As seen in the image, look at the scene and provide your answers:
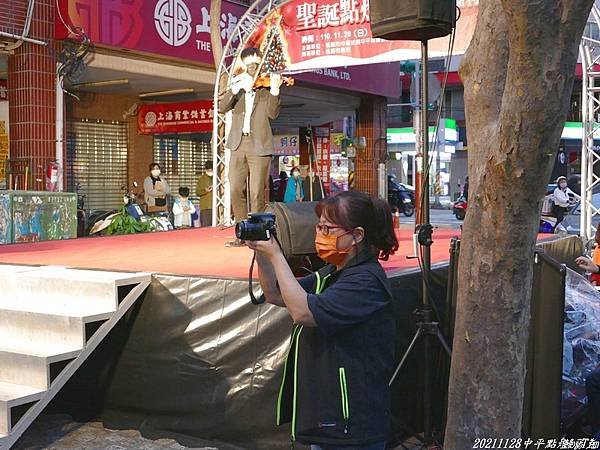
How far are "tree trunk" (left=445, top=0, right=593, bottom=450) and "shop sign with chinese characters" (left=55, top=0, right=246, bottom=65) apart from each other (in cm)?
867

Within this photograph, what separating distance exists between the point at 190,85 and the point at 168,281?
9185mm

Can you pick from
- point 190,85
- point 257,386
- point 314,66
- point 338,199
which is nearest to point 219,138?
point 314,66

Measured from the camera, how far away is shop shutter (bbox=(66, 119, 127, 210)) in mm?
13180

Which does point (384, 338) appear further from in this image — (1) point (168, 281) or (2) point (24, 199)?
(2) point (24, 199)

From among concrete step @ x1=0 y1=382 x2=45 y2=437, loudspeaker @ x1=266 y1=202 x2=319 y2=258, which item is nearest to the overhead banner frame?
loudspeaker @ x1=266 y1=202 x2=319 y2=258

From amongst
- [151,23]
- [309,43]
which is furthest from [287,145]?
[309,43]

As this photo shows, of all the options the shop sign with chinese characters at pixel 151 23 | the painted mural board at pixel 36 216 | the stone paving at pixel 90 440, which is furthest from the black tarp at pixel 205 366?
the shop sign with chinese characters at pixel 151 23

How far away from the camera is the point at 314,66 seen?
9859 mm

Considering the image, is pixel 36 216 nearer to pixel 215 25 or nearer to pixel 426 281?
pixel 215 25

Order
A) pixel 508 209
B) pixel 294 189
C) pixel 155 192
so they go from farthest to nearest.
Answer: pixel 294 189
pixel 155 192
pixel 508 209

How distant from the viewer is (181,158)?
15.3 metres

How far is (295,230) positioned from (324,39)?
20.0 ft

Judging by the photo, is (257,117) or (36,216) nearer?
(257,117)

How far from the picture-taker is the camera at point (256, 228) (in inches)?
89.6
